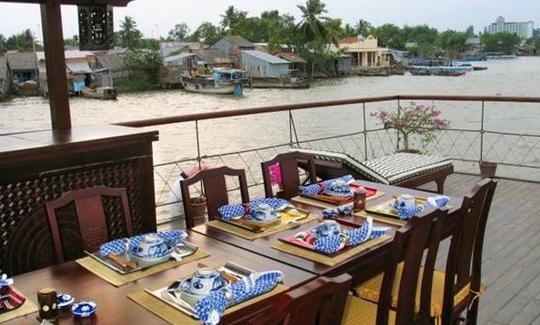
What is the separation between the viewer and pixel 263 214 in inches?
90.1

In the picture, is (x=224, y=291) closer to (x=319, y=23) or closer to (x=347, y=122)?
(x=347, y=122)

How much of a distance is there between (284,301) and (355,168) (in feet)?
11.7

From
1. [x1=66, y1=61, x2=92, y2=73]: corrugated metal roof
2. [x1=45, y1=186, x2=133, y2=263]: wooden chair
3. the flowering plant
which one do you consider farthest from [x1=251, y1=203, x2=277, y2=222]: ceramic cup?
[x1=66, y1=61, x2=92, y2=73]: corrugated metal roof

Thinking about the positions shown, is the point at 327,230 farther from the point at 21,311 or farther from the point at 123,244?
the point at 21,311

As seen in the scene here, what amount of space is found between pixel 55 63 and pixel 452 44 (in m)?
62.8

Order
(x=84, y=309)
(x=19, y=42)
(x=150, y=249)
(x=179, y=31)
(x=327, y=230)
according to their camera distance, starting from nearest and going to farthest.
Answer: (x=84, y=309) < (x=150, y=249) < (x=327, y=230) < (x=19, y=42) < (x=179, y=31)

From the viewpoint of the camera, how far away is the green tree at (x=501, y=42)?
187 ft

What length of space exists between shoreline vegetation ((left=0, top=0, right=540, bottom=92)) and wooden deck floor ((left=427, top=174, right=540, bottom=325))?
2787 centimetres

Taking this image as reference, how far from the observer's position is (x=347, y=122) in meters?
16.5

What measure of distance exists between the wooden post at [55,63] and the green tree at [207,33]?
50275 mm

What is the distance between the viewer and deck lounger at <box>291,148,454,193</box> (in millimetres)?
4516

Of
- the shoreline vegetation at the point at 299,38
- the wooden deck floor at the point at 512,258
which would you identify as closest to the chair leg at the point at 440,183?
the wooden deck floor at the point at 512,258

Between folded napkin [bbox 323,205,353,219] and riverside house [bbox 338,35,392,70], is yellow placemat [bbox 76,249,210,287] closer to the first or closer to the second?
folded napkin [bbox 323,205,353,219]

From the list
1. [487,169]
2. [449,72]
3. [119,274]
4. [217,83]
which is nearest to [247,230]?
[119,274]
